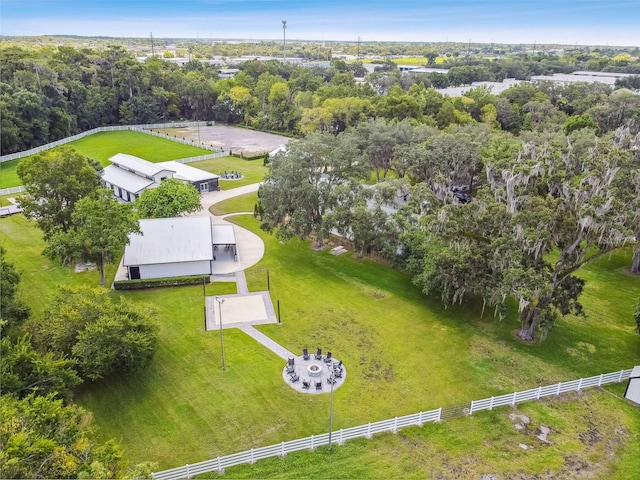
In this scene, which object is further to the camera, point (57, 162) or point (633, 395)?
point (57, 162)

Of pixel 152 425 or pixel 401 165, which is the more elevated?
pixel 401 165

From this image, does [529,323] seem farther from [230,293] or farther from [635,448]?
[230,293]

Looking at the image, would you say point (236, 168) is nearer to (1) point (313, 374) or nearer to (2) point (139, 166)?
(2) point (139, 166)

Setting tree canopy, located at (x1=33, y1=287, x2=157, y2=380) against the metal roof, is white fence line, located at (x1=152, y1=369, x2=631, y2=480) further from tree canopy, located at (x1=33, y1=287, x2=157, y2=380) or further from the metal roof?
the metal roof

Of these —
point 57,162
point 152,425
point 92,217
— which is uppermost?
point 57,162

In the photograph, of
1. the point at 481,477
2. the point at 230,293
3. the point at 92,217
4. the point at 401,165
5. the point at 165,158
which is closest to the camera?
the point at 481,477

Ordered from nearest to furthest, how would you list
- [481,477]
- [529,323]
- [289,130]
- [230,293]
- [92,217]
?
[481,477] < [529,323] < [92,217] < [230,293] < [289,130]

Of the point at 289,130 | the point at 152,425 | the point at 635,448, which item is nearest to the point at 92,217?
the point at 152,425

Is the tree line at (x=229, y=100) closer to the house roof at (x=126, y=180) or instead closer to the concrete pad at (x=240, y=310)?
the house roof at (x=126, y=180)
